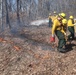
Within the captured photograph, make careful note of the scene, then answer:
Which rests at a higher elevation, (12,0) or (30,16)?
(12,0)

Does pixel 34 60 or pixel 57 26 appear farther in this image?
pixel 57 26

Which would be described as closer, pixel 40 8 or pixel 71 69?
pixel 71 69

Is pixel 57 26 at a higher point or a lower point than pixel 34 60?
→ higher

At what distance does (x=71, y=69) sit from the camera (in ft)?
30.5

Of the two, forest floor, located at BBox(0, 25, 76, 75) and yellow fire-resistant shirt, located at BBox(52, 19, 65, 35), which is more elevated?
yellow fire-resistant shirt, located at BBox(52, 19, 65, 35)

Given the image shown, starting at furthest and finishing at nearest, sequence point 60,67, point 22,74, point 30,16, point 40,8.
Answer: point 40,8, point 30,16, point 60,67, point 22,74

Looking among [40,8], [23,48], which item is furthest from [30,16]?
[23,48]

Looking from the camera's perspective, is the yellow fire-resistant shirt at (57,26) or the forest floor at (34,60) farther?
the yellow fire-resistant shirt at (57,26)

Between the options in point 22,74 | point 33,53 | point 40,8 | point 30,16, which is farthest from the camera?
point 40,8

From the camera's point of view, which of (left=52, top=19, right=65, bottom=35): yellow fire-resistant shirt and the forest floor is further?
(left=52, top=19, right=65, bottom=35): yellow fire-resistant shirt

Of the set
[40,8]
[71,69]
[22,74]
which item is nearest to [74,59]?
[71,69]

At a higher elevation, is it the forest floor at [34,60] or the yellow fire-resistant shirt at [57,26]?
the yellow fire-resistant shirt at [57,26]

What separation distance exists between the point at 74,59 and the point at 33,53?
2038mm

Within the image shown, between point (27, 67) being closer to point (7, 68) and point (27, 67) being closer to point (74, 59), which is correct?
point (7, 68)
